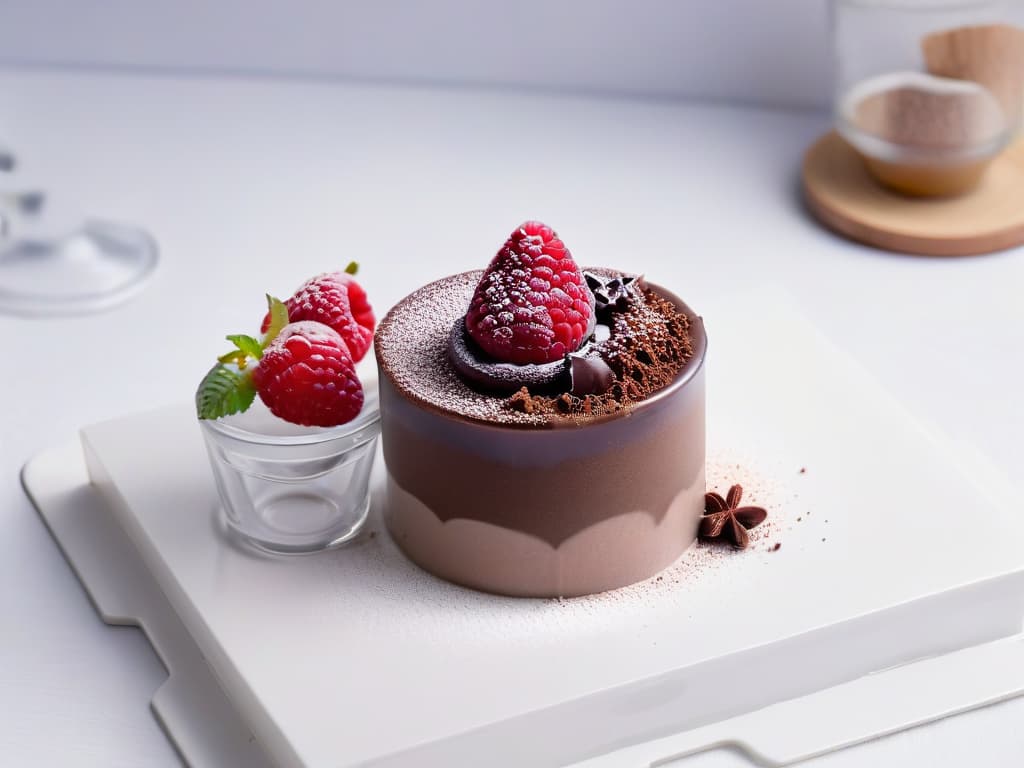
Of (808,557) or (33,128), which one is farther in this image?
(33,128)

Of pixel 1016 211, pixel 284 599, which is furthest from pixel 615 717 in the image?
pixel 1016 211

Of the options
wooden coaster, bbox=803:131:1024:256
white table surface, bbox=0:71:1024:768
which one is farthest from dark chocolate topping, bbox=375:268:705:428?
wooden coaster, bbox=803:131:1024:256

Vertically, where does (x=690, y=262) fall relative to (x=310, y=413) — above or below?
below

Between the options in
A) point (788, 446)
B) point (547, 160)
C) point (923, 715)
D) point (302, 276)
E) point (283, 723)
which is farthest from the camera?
point (547, 160)

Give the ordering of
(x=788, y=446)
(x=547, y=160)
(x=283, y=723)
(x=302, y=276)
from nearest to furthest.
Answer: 1. (x=283, y=723)
2. (x=788, y=446)
3. (x=302, y=276)
4. (x=547, y=160)

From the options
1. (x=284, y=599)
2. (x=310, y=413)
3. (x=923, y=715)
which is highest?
(x=310, y=413)

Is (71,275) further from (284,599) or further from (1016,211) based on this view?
(1016,211)

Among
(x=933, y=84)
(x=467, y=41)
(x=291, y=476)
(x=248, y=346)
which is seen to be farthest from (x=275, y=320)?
(x=467, y=41)

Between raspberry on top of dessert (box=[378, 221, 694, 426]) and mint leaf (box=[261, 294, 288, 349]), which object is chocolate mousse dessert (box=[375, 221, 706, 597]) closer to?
raspberry on top of dessert (box=[378, 221, 694, 426])
